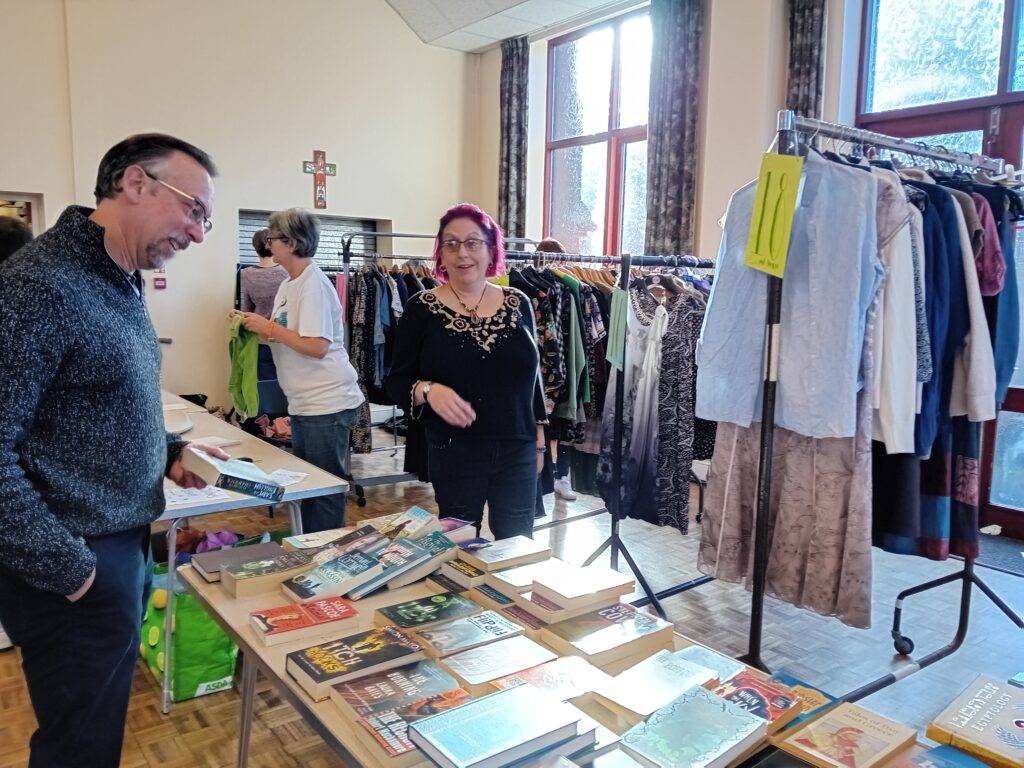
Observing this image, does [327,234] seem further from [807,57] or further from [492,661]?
[492,661]

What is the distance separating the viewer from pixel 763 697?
115 centimetres

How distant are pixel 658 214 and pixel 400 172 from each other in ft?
9.22

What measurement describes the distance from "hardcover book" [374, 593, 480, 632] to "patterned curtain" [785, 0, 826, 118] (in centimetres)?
414

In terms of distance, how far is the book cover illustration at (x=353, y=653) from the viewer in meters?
1.18

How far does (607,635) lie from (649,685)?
162 millimetres

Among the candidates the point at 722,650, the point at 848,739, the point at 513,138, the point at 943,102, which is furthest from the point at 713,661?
the point at 513,138

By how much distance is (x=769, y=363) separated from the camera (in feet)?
6.66

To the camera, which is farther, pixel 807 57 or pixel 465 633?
pixel 807 57

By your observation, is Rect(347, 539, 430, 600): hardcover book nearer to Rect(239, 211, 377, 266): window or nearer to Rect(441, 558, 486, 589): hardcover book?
Rect(441, 558, 486, 589): hardcover book

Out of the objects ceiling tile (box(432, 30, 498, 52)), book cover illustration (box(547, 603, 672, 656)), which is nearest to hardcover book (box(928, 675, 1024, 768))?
book cover illustration (box(547, 603, 672, 656))

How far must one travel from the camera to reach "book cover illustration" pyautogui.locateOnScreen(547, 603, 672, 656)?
1282 millimetres

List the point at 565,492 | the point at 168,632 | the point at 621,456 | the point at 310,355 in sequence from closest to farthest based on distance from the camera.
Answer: the point at 168,632 → the point at 310,355 → the point at 621,456 → the point at 565,492

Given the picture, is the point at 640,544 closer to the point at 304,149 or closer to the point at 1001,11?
the point at 1001,11

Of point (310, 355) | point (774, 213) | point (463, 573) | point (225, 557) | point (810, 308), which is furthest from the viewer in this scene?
point (310, 355)
